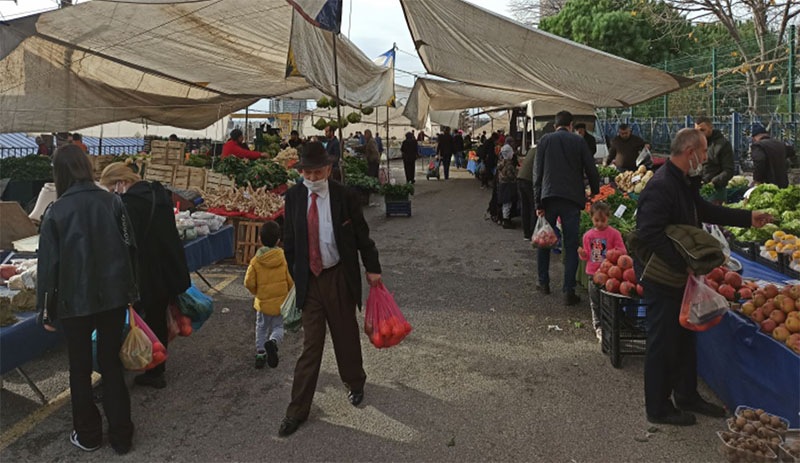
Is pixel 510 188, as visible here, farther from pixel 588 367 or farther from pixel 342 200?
pixel 342 200

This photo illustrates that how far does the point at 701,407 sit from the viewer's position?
14.5 feet

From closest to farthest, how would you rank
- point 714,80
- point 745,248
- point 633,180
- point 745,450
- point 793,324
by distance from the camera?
1. point 745,450
2. point 793,324
3. point 745,248
4. point 633,180
5. point 714,80

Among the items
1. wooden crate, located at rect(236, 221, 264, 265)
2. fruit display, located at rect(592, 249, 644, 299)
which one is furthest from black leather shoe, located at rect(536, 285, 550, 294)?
Result: wooden crate, located at rect(236, 221, 264, 265)

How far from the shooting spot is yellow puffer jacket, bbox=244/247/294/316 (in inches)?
217

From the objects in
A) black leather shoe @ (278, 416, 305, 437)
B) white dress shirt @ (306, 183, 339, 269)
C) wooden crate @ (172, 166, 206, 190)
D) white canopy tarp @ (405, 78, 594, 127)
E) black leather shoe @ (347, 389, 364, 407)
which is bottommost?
black leather shoe @ (278, 416, 305, 437)

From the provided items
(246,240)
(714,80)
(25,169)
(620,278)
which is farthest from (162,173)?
(714,80)

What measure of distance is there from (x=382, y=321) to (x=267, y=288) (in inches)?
58.0

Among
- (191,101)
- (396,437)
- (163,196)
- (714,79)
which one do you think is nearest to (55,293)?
(163,196)

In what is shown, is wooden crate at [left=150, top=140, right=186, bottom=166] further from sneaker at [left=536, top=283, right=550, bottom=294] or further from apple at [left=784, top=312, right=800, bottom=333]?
apple at [left=784, top=312, right=800, bottom=333]

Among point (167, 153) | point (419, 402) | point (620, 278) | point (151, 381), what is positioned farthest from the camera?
point (167, 153)

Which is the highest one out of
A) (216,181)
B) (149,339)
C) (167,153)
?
(167,153)

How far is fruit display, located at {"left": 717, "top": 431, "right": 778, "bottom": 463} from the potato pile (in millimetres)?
7447

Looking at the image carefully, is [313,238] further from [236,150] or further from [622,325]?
[236,150]

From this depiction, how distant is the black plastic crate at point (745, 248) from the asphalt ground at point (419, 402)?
Answer: 5.46ft
